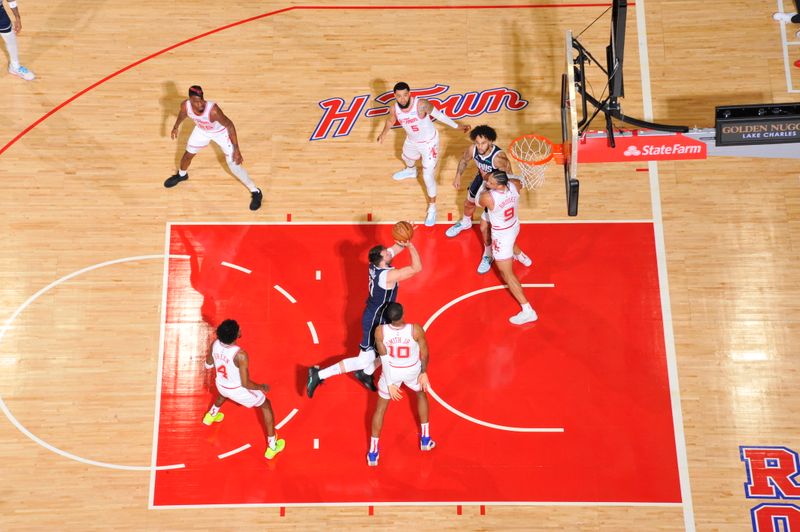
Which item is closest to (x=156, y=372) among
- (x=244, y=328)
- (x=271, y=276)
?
(x=244, y=328)

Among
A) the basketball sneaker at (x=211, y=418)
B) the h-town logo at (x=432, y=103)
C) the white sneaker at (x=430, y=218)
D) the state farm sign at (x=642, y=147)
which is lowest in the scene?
the basketball sneaker at (x=211, y=418)

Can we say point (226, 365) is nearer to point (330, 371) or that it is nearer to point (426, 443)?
point (330, 371)

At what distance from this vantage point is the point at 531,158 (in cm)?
1080

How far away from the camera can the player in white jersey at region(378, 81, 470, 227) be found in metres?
9.65

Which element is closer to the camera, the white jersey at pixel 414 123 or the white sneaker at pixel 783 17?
the white jersey at pixel 414 123

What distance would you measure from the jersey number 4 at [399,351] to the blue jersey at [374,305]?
0.85 meters

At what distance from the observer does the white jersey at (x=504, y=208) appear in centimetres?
909

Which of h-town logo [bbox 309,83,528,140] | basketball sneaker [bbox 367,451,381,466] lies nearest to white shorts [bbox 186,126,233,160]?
h-town logo [bbox 309,83,528,140]

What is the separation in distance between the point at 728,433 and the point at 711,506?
97 cm

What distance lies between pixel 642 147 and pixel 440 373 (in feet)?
12.9

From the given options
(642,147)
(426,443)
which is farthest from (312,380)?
(642,147)

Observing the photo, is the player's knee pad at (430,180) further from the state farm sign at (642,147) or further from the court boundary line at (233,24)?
the court boundary line at (233,24)

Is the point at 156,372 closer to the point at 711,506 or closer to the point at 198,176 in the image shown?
the point at 198,176

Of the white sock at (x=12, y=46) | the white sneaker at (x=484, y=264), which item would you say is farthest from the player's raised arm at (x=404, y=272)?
the white sock at (x=12, y=46)
